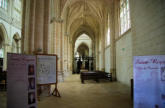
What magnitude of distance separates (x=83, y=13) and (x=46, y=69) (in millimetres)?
18731

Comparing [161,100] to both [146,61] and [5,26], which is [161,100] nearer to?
[146,61]

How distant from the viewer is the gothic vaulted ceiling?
16964 mm

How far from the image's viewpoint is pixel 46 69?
543 cm

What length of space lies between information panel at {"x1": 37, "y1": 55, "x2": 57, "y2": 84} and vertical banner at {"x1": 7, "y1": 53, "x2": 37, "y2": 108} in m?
1.96

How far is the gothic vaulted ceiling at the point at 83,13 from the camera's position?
1696 centimetres

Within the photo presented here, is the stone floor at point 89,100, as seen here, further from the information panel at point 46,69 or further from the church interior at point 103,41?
the information panel at point 46,69

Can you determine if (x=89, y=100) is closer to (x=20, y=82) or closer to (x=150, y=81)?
(x=150, y=81)

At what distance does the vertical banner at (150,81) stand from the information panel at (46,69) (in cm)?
372

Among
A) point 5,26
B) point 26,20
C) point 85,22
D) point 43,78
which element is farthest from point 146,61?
point 85,22

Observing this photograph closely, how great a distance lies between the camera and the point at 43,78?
528cm

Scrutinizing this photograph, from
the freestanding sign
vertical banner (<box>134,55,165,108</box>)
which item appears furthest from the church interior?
vertical banner (<box>134,55,165,108</box>)

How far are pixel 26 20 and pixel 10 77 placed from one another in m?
3.90

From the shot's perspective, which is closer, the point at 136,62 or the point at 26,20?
the point at 136,62

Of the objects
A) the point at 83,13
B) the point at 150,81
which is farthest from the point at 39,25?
the point at 83,13
